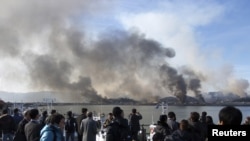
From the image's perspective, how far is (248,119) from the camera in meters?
10.9

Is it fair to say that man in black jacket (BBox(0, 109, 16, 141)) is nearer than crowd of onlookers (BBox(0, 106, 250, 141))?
No

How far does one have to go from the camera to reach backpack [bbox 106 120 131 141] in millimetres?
8891

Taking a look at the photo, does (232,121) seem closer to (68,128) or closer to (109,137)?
(109,137)

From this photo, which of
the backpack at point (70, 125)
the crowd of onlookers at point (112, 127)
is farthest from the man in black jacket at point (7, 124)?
the backpack at point (70, 125)

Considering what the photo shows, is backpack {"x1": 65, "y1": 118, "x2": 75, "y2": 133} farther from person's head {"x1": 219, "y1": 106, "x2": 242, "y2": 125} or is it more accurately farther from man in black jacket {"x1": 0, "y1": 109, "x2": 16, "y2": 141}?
person's head {"x1": 219, "y1": 106, "x2": 242, "y2": 125}

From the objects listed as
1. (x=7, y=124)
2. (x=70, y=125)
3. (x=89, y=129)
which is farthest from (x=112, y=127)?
(x=70, y=125)

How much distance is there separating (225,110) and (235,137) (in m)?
0.52

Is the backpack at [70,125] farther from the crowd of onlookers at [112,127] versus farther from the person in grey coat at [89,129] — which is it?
the person in grey coat at [89,129]

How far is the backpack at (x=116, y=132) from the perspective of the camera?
8.89m

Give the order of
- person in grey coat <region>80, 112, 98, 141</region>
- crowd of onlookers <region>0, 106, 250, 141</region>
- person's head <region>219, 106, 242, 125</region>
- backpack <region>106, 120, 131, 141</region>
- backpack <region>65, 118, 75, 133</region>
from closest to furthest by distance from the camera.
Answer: person's head <region>219, 106, 242, 125</region>
crowd of onlookers <region>0, 106, 250, 141</region>
backpack <region>106, 120, 131, 141</region>
person in grey coat <region>80, 112, 98, 141</region>
backpack <region>65, 118, 75, 133</region>

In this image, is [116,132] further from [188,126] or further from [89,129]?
[89,129]

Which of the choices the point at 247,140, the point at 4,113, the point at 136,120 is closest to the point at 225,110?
the point at 247,140

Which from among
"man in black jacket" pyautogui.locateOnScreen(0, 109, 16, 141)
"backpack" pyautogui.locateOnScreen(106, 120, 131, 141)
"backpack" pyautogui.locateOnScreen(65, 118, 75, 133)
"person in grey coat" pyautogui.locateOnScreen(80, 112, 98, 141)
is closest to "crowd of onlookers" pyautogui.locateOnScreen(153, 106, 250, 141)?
"backpack" pyautogui.locateOnScreen(106, 120, 131, 141)

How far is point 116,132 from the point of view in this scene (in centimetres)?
892
